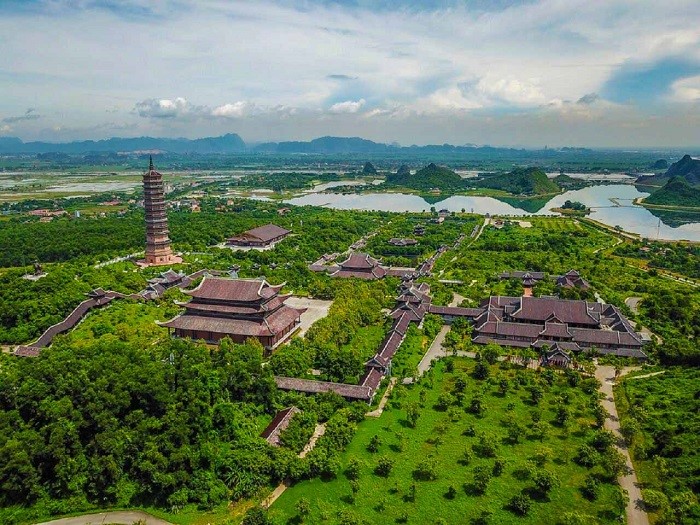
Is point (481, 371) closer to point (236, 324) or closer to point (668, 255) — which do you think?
point (236, 324)

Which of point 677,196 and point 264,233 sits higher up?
point 677,196

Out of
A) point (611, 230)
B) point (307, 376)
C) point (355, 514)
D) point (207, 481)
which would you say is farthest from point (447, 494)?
point (611, 230)

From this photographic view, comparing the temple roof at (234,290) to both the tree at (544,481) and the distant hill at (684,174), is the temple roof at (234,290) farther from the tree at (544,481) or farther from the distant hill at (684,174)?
the distant hill at (684,174)

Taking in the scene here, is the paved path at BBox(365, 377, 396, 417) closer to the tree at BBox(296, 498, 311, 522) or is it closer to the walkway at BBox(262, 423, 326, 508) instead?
the walkway at BBox(262, 423, 326, 508)

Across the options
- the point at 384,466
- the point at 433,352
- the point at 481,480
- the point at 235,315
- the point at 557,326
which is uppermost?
the point at 235,315

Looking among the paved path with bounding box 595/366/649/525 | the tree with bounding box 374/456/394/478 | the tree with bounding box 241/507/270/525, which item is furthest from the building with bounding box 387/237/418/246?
the tree with bounding box 241/507/270/525

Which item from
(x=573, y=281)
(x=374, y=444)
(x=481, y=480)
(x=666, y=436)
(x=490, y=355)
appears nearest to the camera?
(x=481, y=480)

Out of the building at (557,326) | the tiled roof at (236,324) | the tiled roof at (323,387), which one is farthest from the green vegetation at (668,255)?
the tiled roof at (236,324)

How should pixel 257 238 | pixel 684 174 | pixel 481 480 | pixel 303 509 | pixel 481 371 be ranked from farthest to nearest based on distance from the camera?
pixel 684 174
pixel 257 238
pixel 481 371
pixel 481 480
pixel 303 509

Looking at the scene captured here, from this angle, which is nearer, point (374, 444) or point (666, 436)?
point (666, 436)

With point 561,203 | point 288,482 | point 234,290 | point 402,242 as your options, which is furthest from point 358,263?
point 561,203
